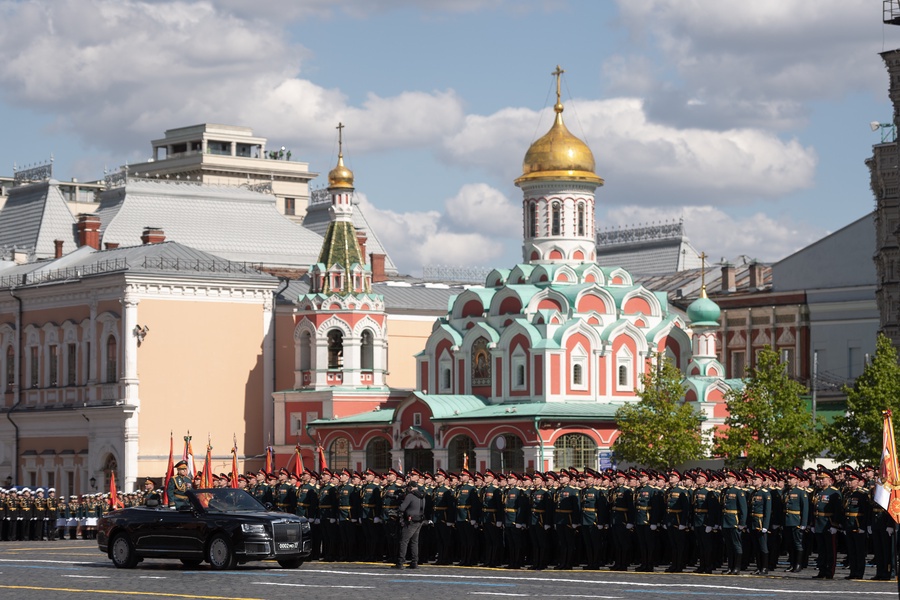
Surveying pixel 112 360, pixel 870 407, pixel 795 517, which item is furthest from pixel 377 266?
pixel 795 517

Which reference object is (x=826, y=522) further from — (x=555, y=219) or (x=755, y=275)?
(x=755, y=275)

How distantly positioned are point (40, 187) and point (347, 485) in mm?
57459

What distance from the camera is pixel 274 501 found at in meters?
31.3

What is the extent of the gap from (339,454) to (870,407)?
21230 millimetres

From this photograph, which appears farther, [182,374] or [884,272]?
[182,374]

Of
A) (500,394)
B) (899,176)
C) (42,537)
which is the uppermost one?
(899,176)

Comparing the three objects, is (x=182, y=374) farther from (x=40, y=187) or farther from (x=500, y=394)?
(x=40, y=187)

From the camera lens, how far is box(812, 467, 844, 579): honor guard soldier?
82.7ft

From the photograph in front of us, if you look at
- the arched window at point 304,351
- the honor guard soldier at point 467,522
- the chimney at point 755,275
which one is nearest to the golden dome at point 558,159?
the arched window at point 304,351

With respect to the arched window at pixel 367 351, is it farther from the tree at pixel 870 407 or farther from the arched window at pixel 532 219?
the tree at pixel 870 407

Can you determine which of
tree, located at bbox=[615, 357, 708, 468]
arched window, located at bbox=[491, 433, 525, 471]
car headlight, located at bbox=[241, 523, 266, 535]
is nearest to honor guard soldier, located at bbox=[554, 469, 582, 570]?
car headlight, located at bbox=[241, 523, 266, 535]

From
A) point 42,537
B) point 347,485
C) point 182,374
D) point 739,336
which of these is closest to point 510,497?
point 347,485

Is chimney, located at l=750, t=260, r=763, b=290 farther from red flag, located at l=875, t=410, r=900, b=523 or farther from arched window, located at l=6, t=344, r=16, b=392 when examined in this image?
red flag, located at l=875, t=410, r=900, b=523

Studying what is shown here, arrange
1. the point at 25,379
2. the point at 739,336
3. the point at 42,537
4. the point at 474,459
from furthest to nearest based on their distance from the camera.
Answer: the point at 739,336
the point at 25,379
the point at 474,459
the point at 42,537
